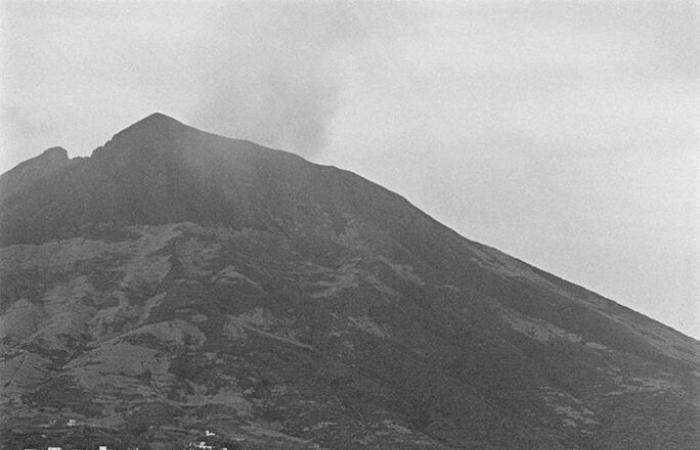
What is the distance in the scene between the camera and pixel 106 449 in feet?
653

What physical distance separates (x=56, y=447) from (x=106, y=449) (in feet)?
30.6

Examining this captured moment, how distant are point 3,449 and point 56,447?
31.4ft

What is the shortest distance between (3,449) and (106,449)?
742 inches

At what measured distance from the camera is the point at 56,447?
199000 mm
